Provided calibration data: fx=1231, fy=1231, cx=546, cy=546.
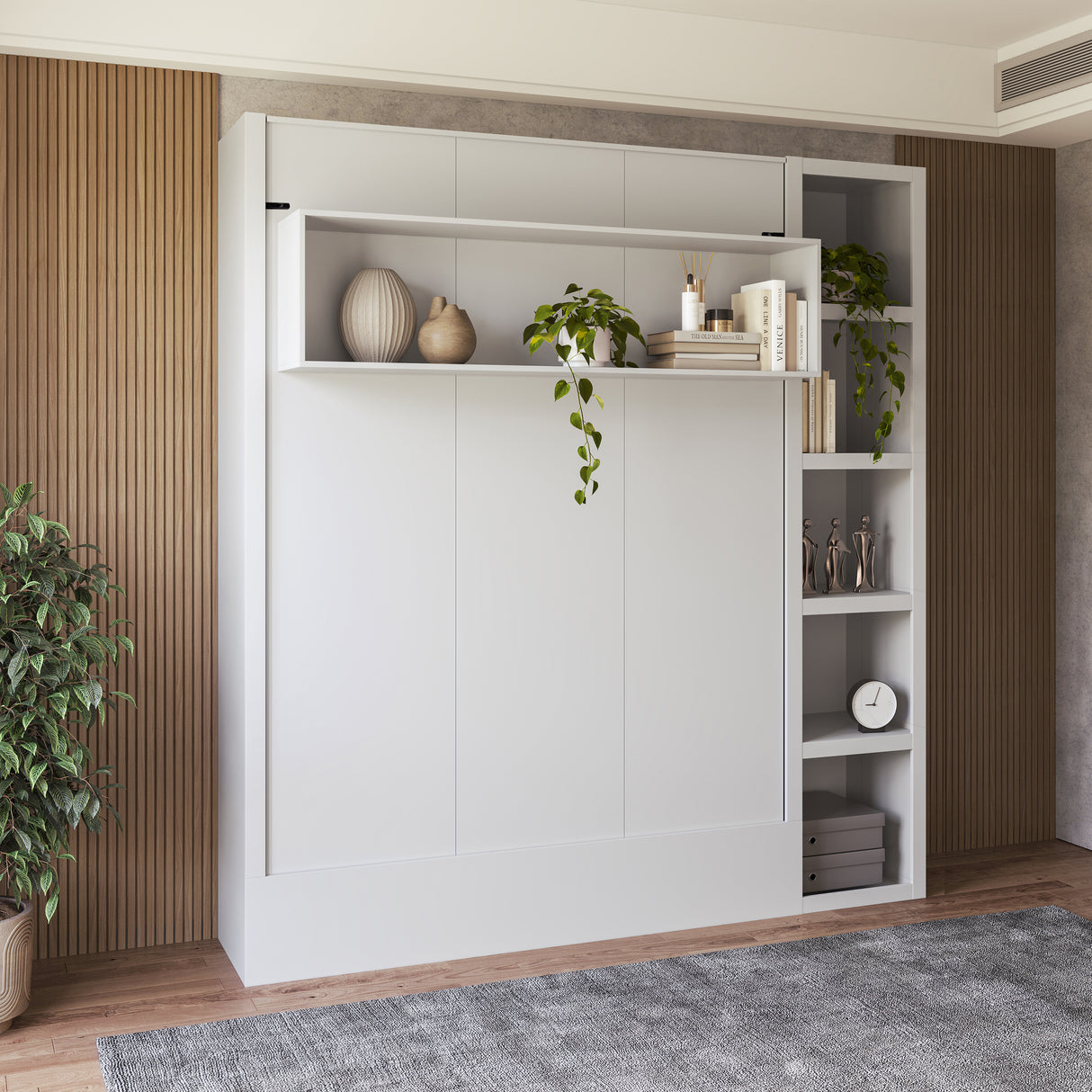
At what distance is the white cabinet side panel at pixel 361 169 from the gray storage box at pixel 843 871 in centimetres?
237

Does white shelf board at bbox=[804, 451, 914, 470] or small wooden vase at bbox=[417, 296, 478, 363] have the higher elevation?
small wooden vase at bbox=[417, 296, 478, 363]

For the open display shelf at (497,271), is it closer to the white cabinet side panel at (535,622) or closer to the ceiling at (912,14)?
the white cabinet side panel at (535,622)

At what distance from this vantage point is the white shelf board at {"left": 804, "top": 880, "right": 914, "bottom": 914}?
3.95 meters

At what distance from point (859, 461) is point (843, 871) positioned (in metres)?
1.35

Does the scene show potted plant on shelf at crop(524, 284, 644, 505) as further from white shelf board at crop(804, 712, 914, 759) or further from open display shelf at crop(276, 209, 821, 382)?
white shelf board at crop(804, 712, 914, 759)

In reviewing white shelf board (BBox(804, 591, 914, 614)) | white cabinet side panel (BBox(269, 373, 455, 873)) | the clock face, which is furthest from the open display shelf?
the clock face

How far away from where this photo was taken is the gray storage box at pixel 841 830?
158 inches

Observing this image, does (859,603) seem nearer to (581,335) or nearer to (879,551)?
(879,551)

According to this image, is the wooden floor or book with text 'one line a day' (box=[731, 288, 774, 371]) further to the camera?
book with text 'one line a day' (box=[731, 288, 774, 371])

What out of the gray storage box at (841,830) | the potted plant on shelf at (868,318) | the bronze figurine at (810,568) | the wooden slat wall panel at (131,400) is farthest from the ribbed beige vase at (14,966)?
the potted plant on shelf at (868,318)

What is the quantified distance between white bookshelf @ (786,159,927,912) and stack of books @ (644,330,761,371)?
1.53 feet

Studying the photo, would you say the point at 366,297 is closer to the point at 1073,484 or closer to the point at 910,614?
the point at 910,614

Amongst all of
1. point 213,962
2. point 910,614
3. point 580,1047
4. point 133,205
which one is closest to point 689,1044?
→ point 580,1047

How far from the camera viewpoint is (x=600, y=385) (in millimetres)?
3639
